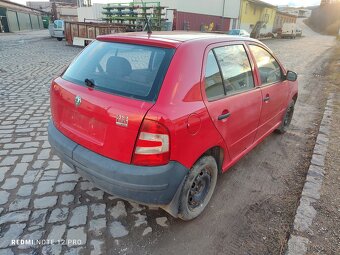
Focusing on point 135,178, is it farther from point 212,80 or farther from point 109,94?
point 212,80

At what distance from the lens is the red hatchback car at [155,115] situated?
2.11 m

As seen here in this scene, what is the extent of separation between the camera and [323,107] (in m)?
6.55

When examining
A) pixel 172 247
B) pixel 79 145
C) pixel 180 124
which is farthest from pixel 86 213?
pixel 180 124

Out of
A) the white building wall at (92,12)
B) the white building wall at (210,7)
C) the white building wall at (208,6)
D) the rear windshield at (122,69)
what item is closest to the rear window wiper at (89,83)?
the rear windshield at (122,69)

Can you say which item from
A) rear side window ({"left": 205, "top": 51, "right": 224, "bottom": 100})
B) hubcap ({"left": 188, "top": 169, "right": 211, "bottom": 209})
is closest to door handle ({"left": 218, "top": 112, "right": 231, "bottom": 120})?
rear side window ({"left": 205, "top": 51, "right": 224, "bottom": 100})

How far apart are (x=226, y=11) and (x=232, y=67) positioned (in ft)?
96.8

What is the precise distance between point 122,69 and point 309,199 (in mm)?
2454

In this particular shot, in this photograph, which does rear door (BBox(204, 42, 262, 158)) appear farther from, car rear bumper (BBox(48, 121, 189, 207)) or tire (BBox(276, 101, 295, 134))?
tire (BBox(276, 101, 295, 134))

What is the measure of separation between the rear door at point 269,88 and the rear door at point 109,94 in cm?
158

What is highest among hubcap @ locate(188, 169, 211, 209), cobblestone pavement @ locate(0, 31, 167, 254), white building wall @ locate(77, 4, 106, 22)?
white building wall @ locate(77, 4, 106, 22)

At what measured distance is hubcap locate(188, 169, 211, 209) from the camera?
8.59 feet

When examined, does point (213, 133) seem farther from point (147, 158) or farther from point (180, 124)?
point (147, 158)

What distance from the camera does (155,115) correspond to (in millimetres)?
2018

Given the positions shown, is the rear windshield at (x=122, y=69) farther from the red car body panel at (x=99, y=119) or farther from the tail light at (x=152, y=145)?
the tail light at (x=152, y=145)
